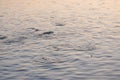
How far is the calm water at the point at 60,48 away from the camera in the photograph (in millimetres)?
12328

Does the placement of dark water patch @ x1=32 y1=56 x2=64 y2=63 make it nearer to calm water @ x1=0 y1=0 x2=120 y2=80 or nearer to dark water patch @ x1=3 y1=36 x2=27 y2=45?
calm water @ x1=0 y1=0 x2=120 y2=80

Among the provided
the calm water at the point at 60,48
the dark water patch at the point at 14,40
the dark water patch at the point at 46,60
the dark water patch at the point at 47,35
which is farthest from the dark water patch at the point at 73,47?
the dark water patch at the point at 14,40

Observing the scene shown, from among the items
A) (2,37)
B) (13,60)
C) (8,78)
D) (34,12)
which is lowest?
(8,78)

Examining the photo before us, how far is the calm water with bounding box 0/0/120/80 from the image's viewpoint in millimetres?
12328

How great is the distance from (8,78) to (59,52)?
4378 mm

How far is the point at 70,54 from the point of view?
14.9 m

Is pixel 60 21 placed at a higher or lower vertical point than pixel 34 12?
lower

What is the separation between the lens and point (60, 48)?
1616 centimetres

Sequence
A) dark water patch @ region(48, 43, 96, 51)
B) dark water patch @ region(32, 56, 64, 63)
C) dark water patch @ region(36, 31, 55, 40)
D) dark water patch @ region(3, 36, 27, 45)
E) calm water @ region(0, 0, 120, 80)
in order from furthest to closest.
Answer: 1. dark water patch @ region(36, 31, 55, 40)
2. dark water patch @ region(3, 36, 27, 45)
3. dark water patch @ region(48, 43, 96, 51)
4. dark water patch @ region(32, 56, 64, 63)
5. calm water @ region(0, 0, 120, 80)

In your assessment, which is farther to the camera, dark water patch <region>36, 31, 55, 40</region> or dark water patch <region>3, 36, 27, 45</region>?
dark water patch <region>36, 31, 55, 40</region>

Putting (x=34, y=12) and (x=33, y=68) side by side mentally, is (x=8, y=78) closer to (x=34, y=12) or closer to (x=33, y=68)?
(x=33, y=68)

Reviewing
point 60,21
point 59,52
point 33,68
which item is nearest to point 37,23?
point 60,21

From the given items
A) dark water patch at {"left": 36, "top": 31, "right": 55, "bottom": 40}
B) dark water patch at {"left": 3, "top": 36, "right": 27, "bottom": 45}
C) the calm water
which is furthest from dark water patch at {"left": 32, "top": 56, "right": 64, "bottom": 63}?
dark water patch at {"left": 36, "top": 31, "right": 55, "bottom": 40}

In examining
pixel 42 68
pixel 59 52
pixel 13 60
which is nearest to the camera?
pixel 42 68
